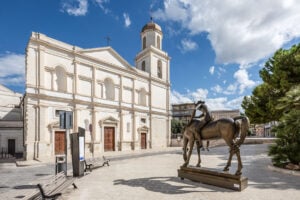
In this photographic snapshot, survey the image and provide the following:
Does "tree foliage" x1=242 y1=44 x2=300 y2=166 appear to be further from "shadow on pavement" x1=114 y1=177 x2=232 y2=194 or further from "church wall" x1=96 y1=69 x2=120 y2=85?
"church wall" x1=96 y1=69 x2=120 y2=85

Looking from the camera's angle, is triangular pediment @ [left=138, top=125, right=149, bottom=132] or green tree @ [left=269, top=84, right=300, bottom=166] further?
triangular pediment @ [left=138, top=125, right=149, bottom=132]

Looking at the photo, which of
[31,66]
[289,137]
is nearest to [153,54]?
[31,66]

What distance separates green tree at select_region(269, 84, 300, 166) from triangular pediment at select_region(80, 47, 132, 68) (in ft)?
65.9

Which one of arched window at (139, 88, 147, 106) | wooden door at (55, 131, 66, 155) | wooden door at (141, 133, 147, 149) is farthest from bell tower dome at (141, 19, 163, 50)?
wooden door at (55, 131, 66, 155)

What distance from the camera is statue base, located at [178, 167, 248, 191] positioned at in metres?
7.17

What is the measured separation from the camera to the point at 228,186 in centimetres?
730

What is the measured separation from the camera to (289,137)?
1096cm

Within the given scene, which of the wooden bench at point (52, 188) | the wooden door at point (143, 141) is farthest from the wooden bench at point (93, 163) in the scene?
the wooden door at point (143, 141)

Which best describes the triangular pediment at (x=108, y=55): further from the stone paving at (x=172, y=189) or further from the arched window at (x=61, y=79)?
the stone paving at (x=172, y=189)

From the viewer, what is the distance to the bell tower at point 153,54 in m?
32.4

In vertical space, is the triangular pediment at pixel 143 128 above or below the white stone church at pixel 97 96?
below

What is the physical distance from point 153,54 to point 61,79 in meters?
14.4

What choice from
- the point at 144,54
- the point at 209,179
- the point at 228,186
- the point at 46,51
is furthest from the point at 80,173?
the point at 144,54

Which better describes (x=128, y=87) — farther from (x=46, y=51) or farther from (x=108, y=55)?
(x=46, y=51)
